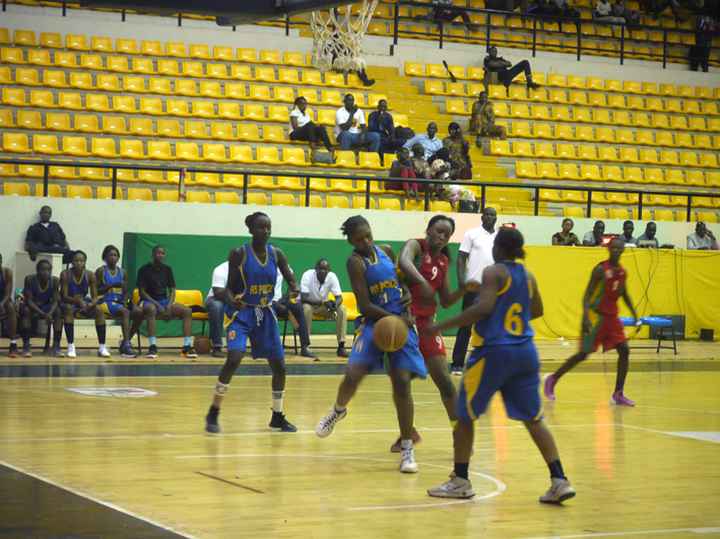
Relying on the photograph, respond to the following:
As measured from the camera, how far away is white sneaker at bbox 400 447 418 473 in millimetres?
10062

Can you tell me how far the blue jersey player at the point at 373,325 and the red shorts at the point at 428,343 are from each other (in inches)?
14.4

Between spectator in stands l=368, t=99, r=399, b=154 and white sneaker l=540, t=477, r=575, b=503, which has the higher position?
spectator in stands l=368, t=99, r=399, b=154

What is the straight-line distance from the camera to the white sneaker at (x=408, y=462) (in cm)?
1006

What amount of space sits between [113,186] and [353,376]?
12552mm

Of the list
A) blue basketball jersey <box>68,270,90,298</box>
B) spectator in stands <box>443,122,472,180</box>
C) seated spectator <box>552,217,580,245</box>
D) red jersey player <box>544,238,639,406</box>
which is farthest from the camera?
spectator in stands <box>443,122,472,180</box>

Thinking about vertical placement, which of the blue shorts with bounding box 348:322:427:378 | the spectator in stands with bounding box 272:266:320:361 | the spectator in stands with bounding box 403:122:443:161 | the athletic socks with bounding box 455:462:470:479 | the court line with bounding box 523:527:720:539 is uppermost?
the spectator in stands with bounding box 403:122:443:161

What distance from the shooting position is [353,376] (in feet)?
34.1

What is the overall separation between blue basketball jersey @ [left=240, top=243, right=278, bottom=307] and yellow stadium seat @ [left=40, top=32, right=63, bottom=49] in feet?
55.0

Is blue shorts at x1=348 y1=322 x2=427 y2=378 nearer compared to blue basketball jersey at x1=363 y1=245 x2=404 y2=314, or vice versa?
blue shorts at x1=348 y1=322 x2=427 y2=378

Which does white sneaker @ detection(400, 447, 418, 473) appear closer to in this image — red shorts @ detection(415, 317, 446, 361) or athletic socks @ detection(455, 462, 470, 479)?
red shorts @ detection(415, 317, 446, 361)

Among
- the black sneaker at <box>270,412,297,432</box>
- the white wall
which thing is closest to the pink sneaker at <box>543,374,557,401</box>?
the black sneaker at <box>270,412,297,432</box>

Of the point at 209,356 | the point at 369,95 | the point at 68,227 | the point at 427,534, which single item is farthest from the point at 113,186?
the point at 427,534

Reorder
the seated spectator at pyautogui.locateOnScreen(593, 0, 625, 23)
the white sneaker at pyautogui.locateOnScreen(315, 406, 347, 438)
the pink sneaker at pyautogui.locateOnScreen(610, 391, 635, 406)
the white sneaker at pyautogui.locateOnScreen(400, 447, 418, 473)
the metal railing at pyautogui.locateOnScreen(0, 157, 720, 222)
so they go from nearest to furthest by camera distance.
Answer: the white sneaker at pyautogui.locateOnScreen(400, 447, 418, 473) → the white sneaker at pyautogui.locateOnScreen(315, 406, 347, 438) → the pink sneaker at pyautogui.locateOnScreen(610, 391, 635, 406) → the metal railing at pyautogui.locateOnScreen(0, 157, 720, 222) → the seated spectator at pyautogui.locateOnScreen(593, 0, 625, 23)

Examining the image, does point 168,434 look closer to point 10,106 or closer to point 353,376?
point 353,376
